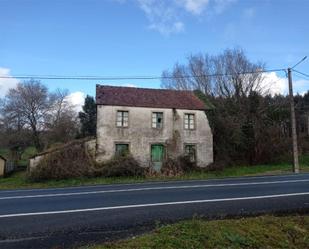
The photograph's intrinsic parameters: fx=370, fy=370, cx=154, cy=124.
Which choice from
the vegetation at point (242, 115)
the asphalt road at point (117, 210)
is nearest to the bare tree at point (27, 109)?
the vegetation at point (242, 115)

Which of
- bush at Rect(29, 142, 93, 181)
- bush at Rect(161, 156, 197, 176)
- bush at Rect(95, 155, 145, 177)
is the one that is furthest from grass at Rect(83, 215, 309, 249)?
bush at Rect(161, 156, 197, 176)

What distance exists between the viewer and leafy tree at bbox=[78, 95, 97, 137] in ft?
162

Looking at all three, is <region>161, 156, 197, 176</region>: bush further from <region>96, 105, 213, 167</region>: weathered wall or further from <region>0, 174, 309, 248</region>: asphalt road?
<region>0, 174, 309, 248</region>: asphalt road

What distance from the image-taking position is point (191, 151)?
30.9m

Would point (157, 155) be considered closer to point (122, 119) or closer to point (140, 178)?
point (140, 178)

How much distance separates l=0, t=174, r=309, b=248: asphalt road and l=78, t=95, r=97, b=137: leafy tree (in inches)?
1507

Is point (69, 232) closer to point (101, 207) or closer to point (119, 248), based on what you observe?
point (119, 248)

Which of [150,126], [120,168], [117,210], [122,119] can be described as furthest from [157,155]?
[117,210]

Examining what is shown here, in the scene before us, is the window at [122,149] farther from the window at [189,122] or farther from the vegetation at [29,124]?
the vegetation at [29,124]

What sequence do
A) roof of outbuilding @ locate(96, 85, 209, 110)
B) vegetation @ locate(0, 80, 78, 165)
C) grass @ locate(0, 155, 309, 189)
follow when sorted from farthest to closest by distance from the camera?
1. vegetation @ locate(0, 80, 78, 165)
2. roof of outbuilding @ locate(96, 85, 209, 110)
3. grass @ locate(0, 155, 309, 189)

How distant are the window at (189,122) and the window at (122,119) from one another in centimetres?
511

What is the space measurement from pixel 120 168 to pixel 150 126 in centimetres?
453

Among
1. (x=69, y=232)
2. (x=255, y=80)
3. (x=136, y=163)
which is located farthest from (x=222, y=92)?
(x=69, y=232)

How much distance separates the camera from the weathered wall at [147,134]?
28906 millimetres
